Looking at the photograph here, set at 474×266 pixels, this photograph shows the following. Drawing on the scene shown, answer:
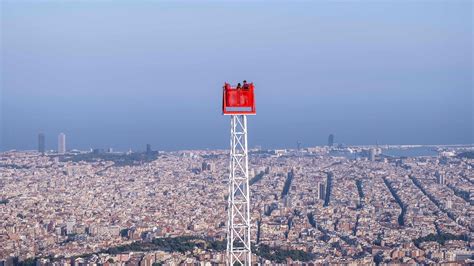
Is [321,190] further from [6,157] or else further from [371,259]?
[6,157]

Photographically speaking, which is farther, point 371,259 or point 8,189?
point 8,189

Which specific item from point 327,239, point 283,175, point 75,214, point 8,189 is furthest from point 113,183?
point 327,239

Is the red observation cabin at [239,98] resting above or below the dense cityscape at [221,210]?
above

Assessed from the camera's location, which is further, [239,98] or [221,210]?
[221,210]

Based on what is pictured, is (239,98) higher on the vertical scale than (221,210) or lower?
higher

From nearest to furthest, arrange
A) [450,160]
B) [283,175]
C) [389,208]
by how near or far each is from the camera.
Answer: [389,208] → [283,175] → [450,160]

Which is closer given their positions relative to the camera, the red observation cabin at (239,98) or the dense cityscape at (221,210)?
the red observation cabin at (239,98)

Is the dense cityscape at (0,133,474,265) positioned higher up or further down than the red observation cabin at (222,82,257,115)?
further down

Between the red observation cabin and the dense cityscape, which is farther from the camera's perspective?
the dense cityscape
